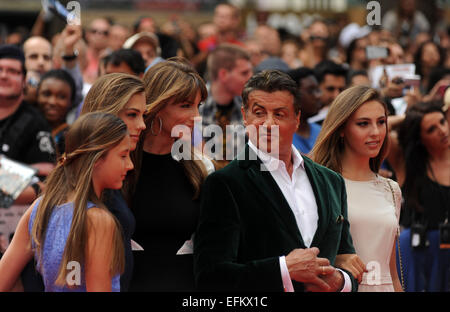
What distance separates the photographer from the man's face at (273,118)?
3311mm

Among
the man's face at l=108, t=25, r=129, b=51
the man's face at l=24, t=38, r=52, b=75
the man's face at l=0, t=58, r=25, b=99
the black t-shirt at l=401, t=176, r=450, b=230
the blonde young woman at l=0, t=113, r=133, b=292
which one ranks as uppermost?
the man's face at l=108, t=25, r=129, b=51

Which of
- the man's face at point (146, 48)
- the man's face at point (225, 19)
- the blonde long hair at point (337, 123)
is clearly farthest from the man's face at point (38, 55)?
the blonde long hair at point (337, 123)

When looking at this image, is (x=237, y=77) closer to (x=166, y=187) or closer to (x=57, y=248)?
(x=166, y=187)

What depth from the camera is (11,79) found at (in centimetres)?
562

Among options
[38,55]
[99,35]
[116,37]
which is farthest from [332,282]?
[116,37]

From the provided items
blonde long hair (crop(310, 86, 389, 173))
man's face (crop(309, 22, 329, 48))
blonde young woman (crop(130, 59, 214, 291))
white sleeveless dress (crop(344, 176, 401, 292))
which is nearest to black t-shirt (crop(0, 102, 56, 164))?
blonde young woman (crop(130, 59, 214, 291))

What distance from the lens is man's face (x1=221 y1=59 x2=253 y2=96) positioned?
646 cm

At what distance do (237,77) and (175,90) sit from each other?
290 centimetres

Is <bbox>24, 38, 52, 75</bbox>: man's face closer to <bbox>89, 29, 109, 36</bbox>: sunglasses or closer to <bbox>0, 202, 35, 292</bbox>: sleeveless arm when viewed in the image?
<bbox>89, 29, 109, 36</bbox>: sunglasses

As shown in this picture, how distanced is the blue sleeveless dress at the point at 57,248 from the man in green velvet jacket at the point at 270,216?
0.45 m

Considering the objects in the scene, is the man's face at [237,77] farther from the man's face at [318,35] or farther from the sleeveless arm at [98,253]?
the sleeveless arm at [98,253]

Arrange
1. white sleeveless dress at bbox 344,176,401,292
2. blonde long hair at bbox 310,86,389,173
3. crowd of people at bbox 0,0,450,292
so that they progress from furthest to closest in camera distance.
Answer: blonde long hair at bbox 310,86,389,173, white sleeveless dress at bbox 344,176,401,292, crowd of people at bbox 0,0,450,292

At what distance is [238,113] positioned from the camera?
20.9ft

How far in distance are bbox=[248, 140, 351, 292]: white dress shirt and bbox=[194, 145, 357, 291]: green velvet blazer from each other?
36mm
